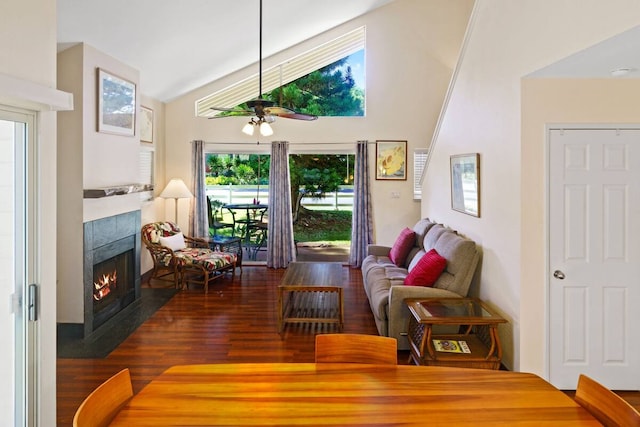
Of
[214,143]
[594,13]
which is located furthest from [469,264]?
[214,143]

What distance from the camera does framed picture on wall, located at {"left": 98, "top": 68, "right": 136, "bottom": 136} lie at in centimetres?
456

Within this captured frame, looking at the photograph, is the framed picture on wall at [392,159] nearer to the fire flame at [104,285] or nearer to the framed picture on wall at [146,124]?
the framed picture on wall at [146,124]

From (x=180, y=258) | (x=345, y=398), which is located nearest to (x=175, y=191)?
(x=180, y=258)

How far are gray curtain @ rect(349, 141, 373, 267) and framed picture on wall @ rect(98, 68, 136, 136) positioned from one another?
11.5 feet

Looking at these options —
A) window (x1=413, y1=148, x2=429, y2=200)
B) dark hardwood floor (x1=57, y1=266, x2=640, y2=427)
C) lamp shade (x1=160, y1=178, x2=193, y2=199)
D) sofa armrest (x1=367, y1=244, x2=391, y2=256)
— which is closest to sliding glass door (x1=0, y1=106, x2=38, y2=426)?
dark hardwood floor (x1=57, y1=266, x2=640, y2=427)

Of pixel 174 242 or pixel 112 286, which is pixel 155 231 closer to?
pixel 174 242

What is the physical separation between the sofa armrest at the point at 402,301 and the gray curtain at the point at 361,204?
11.8 feet

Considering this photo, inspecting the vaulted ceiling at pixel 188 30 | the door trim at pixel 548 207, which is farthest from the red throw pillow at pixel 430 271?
the vaulted ceiling at pixel 188 30

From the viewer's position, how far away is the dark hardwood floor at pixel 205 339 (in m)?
3.48

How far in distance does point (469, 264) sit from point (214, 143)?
5.05 meters

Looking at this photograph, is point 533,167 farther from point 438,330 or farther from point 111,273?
point 111,273

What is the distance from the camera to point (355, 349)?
196 cm

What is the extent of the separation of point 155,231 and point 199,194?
4.14 feet

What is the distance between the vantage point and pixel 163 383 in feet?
5.56
